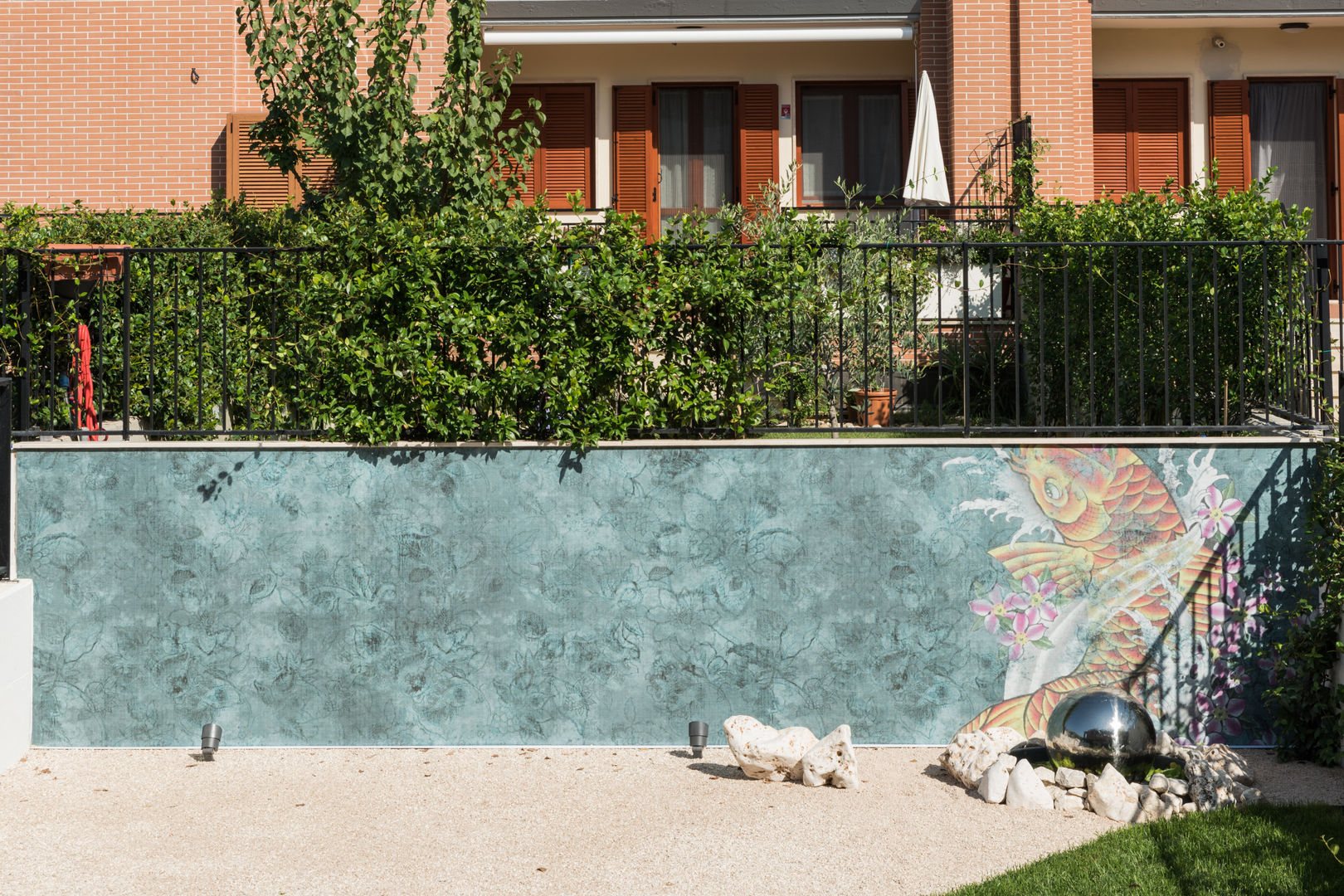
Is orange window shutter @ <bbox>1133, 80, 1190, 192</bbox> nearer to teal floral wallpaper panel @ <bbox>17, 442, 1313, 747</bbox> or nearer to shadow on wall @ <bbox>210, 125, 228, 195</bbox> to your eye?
A: teal floral wallpaper panel @ <bbox>17, 442, 1313, 747</bbox>

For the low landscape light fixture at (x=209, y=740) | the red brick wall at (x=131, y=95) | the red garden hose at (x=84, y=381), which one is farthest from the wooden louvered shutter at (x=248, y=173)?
the low landscape light fixture at (x=209, y=740)

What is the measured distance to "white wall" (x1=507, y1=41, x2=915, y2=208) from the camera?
1568cm

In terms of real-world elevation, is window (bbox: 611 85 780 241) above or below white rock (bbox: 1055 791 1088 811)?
above

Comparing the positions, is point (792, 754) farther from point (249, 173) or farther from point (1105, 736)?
point (249, 173)

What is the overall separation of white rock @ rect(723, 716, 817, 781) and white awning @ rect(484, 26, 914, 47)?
1011cm

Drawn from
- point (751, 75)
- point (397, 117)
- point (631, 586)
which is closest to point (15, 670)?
point (631, 586)

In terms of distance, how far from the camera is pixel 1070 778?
632 centimetres

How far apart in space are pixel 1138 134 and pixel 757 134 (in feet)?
15.6

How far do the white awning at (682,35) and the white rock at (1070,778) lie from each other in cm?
1040

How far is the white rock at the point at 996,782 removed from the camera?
20.5 feet

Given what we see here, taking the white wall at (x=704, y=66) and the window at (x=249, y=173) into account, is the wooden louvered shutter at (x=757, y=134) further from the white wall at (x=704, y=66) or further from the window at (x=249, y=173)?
the window at (x=249, y=173)

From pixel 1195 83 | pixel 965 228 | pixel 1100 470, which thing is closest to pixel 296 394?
pixel 1100 470

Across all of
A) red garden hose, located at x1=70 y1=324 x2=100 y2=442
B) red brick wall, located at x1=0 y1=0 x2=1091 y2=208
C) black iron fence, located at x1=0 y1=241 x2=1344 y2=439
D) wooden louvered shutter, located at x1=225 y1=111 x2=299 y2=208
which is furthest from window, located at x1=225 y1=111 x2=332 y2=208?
red garden hose, located at x1=70 y1=324 x2=100 y2=442

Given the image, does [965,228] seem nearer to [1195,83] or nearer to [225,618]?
[1195,83]
